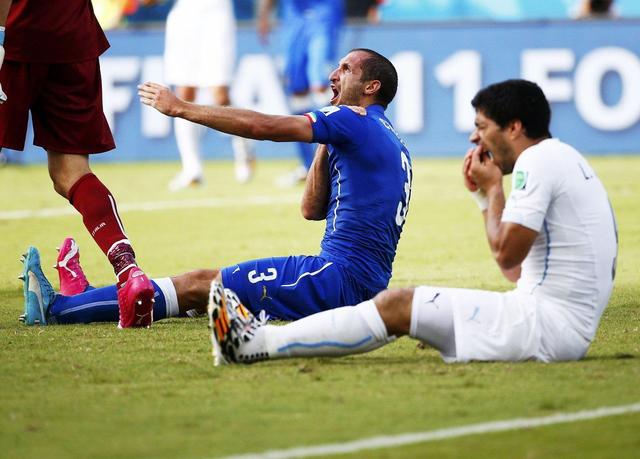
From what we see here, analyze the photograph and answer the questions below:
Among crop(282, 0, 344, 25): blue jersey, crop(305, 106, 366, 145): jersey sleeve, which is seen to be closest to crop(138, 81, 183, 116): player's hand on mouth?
crop(305, 106, 366, 145): jersey sleeve

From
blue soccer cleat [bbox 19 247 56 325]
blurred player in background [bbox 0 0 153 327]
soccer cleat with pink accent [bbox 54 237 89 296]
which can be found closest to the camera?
blue soccer cleat [bbox 19 247 56 325]

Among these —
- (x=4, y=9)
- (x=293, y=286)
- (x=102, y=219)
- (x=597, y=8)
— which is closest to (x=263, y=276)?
A: (x=293, y=286)

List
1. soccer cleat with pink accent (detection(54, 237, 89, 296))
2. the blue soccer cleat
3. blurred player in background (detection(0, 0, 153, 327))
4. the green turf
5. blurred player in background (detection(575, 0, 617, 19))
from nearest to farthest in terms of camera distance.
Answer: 1. the green turf
2. the blue soccer cleat
3. blurred player in background (detection(0, 0, 153, 327))
4. soccer cleat with pink accent (detection(54, 237, 89, 296))
5. blurred player in background (detection(575, 0, 617, 19))

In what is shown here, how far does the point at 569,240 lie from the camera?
17.6 ft

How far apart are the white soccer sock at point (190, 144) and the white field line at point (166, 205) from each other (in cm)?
84

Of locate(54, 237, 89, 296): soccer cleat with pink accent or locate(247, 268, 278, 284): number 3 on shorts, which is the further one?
locate(54, 237, 89, 296): soccer cleat with pink accent

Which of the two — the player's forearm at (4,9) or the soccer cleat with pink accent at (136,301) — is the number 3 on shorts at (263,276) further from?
the player's forearm at (4,9)

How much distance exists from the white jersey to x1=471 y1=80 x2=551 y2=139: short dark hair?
0.29 ft

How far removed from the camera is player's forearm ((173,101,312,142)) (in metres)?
5.93

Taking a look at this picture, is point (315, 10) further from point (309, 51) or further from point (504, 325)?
point (504, 325)

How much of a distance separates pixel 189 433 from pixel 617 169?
39.7 ft

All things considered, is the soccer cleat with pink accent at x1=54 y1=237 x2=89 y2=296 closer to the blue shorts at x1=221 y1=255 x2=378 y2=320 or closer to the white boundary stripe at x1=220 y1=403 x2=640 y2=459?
the blue shorts at x1=221 y1=255 x2=378 y2=320

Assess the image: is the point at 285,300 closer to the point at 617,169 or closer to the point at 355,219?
the point at 355,219

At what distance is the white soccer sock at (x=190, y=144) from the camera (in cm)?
1430
